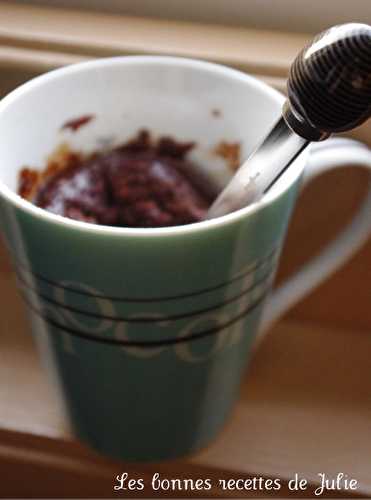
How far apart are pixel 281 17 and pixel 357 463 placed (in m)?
0.24

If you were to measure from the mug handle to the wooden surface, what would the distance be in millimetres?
63

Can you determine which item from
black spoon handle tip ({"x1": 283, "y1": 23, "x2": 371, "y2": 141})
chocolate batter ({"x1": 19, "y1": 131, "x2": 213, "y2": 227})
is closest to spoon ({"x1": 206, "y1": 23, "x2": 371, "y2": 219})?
black spoon handle tip ({"x1": 283, "y1": 23, "x2": 371, "y2": 141})

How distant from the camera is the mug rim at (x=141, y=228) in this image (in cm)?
23

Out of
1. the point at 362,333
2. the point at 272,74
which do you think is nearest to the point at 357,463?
the point at 362,333

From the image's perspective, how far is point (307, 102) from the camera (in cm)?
20

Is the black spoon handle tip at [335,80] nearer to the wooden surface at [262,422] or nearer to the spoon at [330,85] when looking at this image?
the spoon at [330,85]

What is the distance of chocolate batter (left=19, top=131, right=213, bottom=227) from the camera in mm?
315

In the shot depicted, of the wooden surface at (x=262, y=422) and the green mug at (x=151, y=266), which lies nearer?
the green mug at (x=151, y=266)

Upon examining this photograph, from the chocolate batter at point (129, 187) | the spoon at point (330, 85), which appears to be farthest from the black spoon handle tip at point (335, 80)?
the chocolate batter at point (129, 187)

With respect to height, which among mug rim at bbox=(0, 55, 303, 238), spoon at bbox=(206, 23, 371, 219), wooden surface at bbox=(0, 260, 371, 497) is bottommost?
wooden surface at bbox=(0, 260, 371, 497)

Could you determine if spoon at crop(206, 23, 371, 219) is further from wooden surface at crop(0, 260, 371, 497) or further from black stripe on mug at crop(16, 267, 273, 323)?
wooden surface at crop(0, 260, 371, 497)

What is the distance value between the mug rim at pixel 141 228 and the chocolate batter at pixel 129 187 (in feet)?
0.12

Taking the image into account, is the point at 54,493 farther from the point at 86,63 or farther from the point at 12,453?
the point at 86,63

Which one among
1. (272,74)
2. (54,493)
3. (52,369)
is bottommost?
(54,493)
